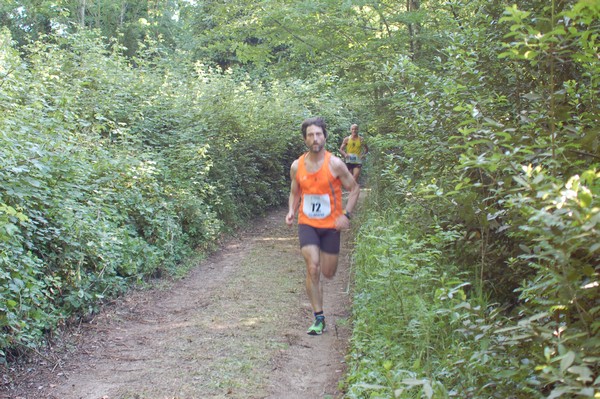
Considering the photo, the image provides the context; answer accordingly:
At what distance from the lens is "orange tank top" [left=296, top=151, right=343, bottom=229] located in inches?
259

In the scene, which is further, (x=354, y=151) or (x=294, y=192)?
(x=354, y=151)

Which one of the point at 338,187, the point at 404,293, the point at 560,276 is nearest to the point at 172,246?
the point at 338,187

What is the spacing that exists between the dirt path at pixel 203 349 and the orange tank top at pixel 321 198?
1.28 meters

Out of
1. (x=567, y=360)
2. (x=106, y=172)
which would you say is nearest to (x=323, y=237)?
(x=106, y=172)

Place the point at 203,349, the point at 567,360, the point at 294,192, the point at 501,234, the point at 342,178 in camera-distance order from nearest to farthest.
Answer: the point at 567,360 < the point at 501,234 < the point at 203,349 < the point at 342,178 < the point at 294,192

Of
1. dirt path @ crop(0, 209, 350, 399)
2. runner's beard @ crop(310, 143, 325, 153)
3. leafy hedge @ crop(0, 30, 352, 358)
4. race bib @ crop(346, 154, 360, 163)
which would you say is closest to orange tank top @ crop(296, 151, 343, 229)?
runner's beard @ crop(310, 143, 325, 153)

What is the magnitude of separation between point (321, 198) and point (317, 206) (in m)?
0.10

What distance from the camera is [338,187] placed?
263 inches

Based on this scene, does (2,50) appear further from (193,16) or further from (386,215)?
(193,16)

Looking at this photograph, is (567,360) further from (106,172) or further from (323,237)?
(106,172)

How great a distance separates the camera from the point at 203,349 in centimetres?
605

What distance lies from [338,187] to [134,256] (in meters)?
3.45

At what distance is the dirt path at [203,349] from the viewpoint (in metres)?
5.11

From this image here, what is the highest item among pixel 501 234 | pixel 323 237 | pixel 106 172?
pixel 106 172
